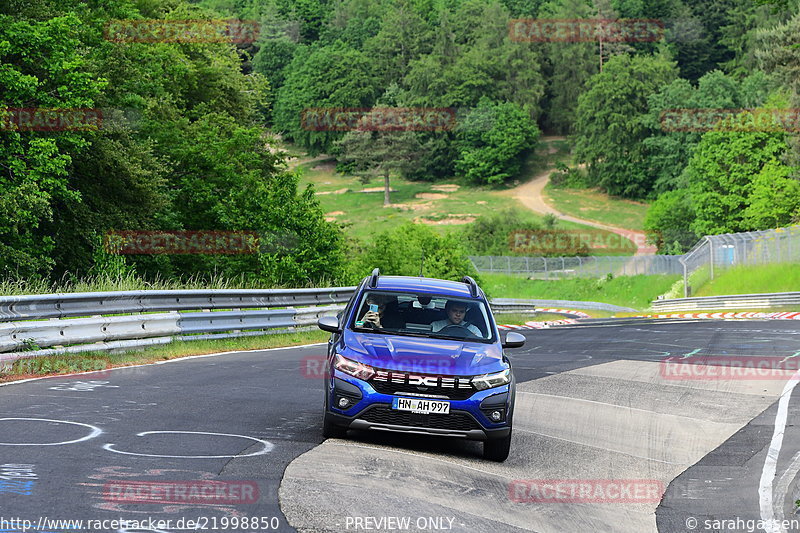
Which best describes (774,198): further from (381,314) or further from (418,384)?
(418,384)

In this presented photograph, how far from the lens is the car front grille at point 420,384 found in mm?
9359

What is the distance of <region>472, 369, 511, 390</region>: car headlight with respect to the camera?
9505 millimetres

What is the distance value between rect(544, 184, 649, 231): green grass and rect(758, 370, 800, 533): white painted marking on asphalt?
11549 cm

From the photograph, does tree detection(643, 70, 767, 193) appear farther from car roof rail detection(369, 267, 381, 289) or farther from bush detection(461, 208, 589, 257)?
car roof rail detection(369, 267, 381, 289)

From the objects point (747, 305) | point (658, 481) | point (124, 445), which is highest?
point (124, 445)

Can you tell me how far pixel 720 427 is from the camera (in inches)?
510

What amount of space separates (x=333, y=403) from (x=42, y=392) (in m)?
4.29

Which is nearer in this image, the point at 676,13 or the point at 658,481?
the point at 658,481

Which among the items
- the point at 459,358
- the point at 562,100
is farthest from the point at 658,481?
the point at 562,100

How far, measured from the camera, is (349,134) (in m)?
152

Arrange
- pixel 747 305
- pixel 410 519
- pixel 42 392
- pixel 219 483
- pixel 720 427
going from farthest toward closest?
pixel 747 305, pixel 720 427, pixel 42 392, pixel 219 483, pixel 410 519

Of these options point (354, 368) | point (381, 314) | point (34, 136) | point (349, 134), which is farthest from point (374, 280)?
point (349, 134)

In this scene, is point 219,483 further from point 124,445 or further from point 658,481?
point 658,481

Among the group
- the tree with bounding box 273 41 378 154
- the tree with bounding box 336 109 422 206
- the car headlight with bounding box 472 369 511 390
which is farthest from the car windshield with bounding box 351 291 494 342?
the tree with bounding box 273 41 378 154
